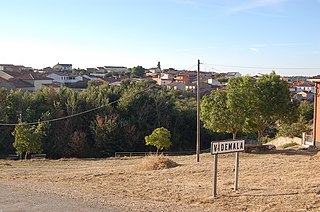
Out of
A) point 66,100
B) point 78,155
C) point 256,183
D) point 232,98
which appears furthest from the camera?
point 66,100

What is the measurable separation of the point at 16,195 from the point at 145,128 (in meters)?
33.1

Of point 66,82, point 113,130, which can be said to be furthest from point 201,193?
point 66,82

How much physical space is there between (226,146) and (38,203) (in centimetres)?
474

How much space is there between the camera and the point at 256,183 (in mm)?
10289

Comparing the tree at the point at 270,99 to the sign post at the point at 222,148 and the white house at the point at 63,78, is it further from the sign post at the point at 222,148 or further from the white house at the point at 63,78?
the white house at the point at 63,78

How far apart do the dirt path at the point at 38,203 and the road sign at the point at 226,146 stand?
266 centimetres

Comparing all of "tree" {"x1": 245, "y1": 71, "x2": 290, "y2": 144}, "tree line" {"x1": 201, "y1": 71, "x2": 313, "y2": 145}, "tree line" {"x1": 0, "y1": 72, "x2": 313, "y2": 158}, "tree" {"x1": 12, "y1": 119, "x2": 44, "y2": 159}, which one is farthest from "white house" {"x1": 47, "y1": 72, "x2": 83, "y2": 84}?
"tree" {"x1": 245, "y1": 71, "x2": 290, "y2": 144}

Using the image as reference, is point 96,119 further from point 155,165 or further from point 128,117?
point 155,165

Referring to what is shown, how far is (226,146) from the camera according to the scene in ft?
30.3

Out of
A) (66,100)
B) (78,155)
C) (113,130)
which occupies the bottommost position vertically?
(78,155)

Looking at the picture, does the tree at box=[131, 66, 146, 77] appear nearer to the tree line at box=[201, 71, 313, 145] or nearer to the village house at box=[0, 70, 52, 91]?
the village house at box=[0, 70, 52, 91]

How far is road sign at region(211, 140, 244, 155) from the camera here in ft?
29.3

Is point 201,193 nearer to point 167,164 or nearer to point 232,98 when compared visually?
point 167,164

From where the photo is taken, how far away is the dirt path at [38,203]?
8.62 m
